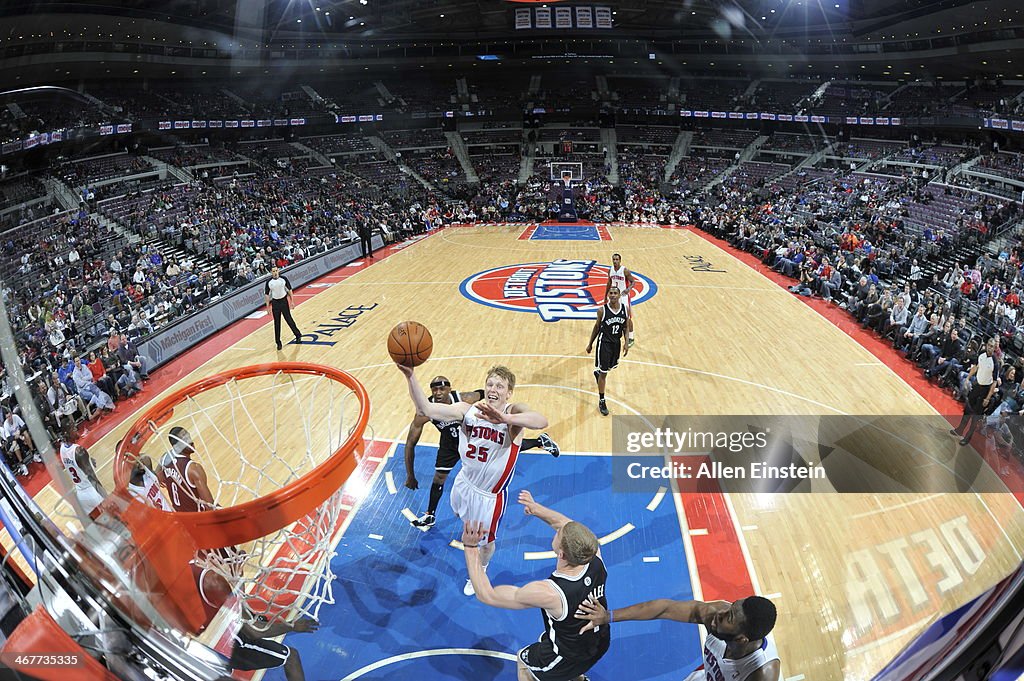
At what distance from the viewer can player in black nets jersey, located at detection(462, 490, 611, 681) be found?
8.49ft

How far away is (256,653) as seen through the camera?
3295mm

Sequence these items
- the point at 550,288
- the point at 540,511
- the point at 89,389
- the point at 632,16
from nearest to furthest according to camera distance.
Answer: the point at 540,511 → the point at 89,389 → the point at 550,288 → the point at 632,16

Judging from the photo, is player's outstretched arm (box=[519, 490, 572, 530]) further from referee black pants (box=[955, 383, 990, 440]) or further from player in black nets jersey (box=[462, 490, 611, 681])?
referee black pants (box=[955, 383, 990, 440])

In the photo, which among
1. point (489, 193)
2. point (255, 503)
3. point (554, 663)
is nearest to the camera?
point (255, 503)

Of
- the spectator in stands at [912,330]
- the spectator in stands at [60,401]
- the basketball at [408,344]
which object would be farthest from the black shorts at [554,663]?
the spectator in stands at [912,330]

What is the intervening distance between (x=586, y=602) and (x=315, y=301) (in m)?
12.0

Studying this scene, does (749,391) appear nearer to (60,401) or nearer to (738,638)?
(738,638)

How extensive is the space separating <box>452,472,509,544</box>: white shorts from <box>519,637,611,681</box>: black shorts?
121 centimetres

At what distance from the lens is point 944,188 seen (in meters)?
19.3

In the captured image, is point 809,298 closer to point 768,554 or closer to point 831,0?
point 768,554

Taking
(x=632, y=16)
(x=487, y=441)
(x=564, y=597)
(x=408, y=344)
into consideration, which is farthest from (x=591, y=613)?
(x=632, y=16)

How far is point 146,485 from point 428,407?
1.65 metres

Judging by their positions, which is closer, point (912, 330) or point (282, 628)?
point (282, 628)

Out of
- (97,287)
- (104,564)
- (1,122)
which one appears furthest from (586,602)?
(97,287)
